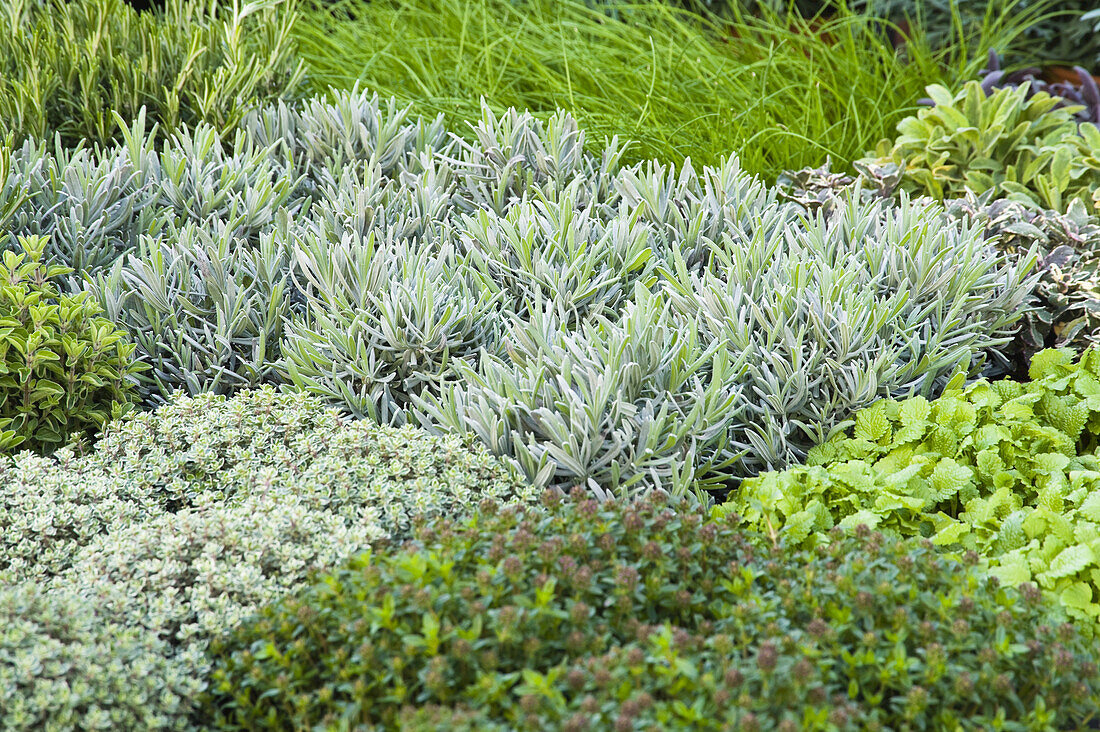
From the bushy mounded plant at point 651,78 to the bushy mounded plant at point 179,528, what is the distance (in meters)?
2.28

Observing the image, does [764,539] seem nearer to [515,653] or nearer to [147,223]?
[515,653]

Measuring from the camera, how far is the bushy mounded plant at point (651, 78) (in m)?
4.41

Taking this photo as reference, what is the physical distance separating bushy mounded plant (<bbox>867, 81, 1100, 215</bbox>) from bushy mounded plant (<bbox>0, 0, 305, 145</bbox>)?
9.05ft

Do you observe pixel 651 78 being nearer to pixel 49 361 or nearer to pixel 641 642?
pixel 49 361

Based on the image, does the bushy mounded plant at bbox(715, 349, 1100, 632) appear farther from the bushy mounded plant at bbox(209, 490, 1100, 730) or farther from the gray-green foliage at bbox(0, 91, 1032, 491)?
the bushy mounded plant at bbox(209, 490, 1100, 730)

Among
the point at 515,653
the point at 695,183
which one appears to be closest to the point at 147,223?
the point at 695,183

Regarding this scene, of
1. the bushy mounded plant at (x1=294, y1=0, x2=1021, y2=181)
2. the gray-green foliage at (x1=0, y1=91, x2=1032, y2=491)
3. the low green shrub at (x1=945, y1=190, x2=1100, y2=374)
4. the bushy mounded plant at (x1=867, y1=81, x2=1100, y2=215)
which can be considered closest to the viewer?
the gray-green foliage at (x1=0, y1=91, x2=1032, y2=491)

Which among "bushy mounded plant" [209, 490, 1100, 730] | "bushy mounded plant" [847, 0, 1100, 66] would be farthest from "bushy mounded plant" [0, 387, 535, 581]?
"bushy mounded plant" [847, 0, 1100, 66]

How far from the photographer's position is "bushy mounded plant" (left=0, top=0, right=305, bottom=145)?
12.3 ft

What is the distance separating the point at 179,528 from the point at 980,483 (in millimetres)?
2055

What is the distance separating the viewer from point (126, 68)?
3.83m

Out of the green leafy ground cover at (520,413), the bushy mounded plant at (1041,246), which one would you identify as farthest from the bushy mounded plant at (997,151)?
the bushy mounded plant at (1041,246)

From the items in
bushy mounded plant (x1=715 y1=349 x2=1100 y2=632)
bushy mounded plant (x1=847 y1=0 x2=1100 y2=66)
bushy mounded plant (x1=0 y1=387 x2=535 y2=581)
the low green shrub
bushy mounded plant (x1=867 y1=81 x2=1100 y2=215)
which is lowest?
bushy mounded plant (x1=0 y1=387 x2=535 y2=581)

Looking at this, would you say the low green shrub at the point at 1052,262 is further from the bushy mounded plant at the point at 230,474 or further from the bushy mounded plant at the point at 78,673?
the bushy mounded plant at the point at 78,673
